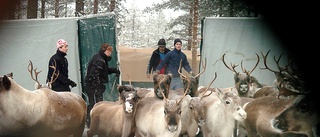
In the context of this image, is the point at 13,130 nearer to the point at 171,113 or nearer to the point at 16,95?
the point at 16,95

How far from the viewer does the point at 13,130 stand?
17.0 feet

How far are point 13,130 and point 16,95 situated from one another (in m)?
0.34

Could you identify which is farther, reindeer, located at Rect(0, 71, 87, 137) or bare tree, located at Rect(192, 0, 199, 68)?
bare tree, located at Rect(192, 0, 199, 68)

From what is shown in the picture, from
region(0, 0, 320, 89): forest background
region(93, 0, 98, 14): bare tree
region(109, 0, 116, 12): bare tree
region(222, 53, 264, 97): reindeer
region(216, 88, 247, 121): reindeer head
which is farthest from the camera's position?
region(109, 0, 116, 12): bare tree

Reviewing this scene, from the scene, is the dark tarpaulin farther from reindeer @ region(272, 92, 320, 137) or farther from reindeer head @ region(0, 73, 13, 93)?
reindeer @ region(272, 92, 320, 137)

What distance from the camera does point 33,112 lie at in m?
5.30

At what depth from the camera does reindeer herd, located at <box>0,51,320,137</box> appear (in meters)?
4.62

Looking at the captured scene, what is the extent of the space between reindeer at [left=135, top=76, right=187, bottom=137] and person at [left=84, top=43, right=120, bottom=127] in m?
1.27

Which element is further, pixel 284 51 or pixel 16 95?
pixel 284 51

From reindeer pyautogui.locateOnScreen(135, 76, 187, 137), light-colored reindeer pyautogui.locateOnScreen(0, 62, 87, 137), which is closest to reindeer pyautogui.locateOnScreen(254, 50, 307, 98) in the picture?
reindeer pyautogui.locateOnScreen(135, 76, 187, 137)

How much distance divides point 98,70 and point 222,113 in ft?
6.93

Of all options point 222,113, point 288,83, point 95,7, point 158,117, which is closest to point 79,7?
point 95,7

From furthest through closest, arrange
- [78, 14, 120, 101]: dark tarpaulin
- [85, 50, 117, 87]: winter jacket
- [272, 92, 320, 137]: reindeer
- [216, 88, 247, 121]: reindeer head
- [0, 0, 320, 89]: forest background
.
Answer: [78, 14, 120, 101]: dark tarpaulin
[85, 50, 117, 87]: winter jacket
[216, 88, 247, 121]: reindeer head
[0, 0, 320, 89]: forest background
[272, 92, 320, 137]: reindeer

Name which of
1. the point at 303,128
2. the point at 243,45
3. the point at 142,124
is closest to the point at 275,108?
the point at 303,128
